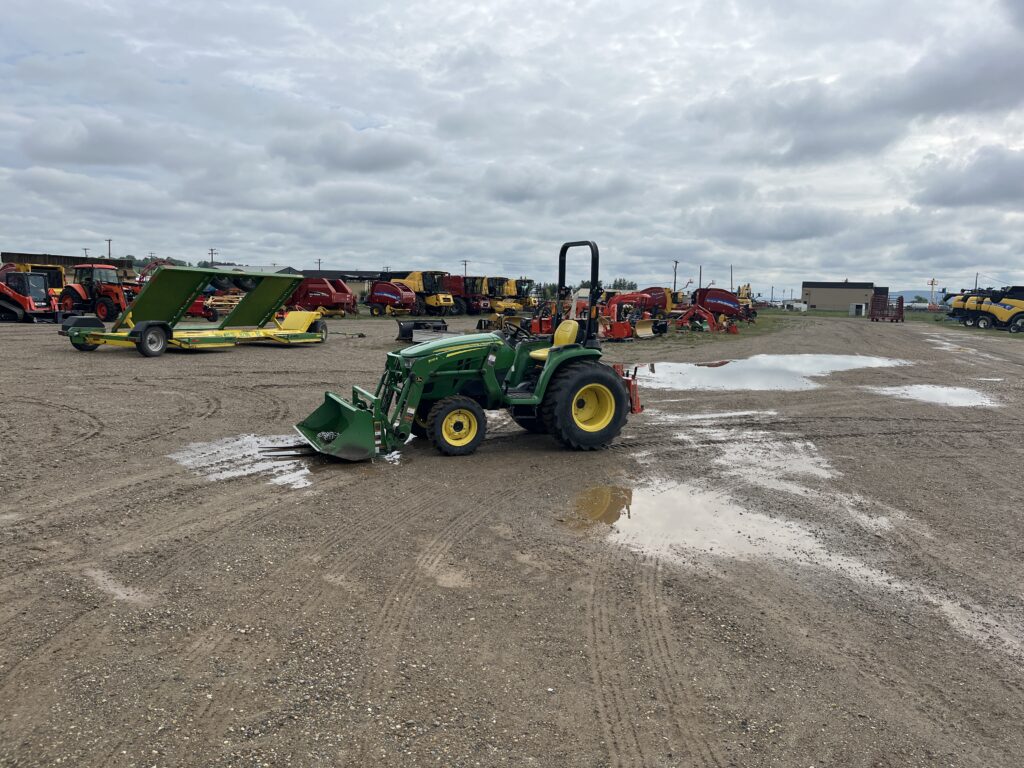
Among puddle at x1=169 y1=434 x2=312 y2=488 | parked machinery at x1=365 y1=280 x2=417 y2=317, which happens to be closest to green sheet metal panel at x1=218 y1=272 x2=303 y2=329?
puddle at x1=169 y1=434 x2=312 y2=488

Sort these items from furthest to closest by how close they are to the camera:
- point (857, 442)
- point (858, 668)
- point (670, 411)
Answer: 1. point (670, 411)
2. point (857, 442)
3. point (858, 668)

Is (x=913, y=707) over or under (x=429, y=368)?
under

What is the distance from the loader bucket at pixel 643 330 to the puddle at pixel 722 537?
740 inches

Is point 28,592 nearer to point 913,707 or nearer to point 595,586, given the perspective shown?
point 595,586

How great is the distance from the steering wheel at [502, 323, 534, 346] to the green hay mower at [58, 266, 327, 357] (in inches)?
389

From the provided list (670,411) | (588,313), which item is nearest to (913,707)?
(588,313)

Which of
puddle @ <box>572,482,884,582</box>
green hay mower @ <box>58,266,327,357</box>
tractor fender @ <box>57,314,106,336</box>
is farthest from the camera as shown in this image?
tractor fender @ <box>57,314,106,336</box>

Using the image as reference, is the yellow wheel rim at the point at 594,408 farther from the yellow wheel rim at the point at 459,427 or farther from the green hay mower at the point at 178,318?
the green hay mower at the point at 178,318

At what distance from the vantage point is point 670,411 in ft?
34.5

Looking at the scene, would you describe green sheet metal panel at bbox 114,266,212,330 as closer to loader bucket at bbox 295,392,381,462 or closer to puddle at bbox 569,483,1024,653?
loader bucket at bbox 295,392,381,462

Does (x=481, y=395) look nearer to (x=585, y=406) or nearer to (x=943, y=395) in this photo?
(x=585, y=406)

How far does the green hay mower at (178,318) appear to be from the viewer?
15.0 m

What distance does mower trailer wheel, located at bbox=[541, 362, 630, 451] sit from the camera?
7.50 m

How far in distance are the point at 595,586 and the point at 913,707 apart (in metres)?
1.75
